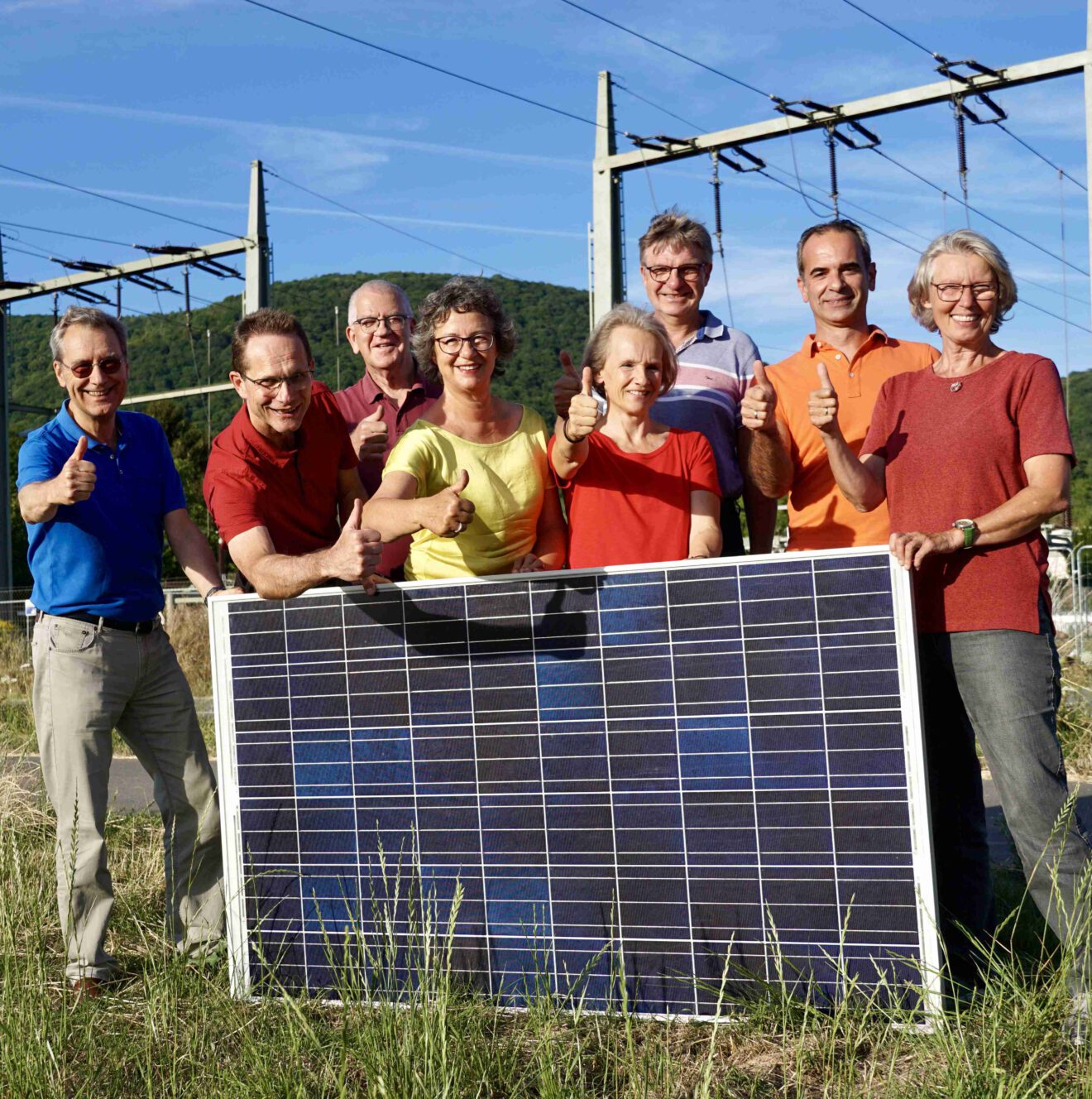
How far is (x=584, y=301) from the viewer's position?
85312 mm

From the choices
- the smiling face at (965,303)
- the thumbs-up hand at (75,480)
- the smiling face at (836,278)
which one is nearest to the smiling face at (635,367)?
the smiling face at (836,278)

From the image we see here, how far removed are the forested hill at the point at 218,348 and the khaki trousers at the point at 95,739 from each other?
133 ft

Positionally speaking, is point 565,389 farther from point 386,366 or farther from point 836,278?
point 386,366

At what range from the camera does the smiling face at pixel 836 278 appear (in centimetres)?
497

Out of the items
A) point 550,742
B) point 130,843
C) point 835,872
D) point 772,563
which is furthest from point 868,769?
point 130,843

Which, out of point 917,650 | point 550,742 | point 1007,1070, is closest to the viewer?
point 1007,1070

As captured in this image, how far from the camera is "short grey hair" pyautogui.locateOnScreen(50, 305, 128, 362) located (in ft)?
17.0

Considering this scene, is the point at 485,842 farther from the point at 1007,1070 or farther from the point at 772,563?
the point at 1007,1070

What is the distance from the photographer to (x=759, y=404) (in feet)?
14.6

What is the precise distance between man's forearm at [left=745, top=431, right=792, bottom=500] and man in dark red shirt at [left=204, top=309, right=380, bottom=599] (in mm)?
1431

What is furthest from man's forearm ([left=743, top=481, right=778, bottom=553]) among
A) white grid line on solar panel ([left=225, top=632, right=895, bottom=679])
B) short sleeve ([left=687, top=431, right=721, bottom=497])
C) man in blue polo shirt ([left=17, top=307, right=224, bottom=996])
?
man in blue polo shirt ([left=17, top=307, right=224, bottom=996])

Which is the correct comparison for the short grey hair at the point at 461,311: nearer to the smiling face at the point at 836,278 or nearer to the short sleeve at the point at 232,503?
the short sleeve at the point at 232,503

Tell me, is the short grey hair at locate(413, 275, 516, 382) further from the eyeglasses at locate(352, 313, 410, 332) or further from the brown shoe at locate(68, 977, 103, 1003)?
the brown shoe at locate(68, 977, 103, 1003)

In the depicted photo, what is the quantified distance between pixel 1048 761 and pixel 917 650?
56cm
